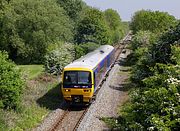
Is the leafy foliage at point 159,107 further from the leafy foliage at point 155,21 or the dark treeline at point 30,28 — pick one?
the leafy foliage at point 155,21

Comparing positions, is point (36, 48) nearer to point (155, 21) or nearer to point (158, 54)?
point (155, 21)

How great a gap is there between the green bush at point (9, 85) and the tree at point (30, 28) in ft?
103

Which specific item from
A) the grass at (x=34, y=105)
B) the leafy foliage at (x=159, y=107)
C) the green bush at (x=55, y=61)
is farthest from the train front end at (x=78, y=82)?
the green bush at (x=55, y=61)

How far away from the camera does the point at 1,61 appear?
19281 millimetres

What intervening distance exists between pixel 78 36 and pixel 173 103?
2147 inches

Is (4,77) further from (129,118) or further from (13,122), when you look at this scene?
(129,118)

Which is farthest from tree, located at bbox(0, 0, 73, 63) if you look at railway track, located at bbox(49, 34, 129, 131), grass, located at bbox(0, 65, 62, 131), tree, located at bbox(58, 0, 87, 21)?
railway track, located at bbox(49, 34, 129, 131)

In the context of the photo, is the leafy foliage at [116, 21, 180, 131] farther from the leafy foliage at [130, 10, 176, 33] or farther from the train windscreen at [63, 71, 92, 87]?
the leafy foliage at [130, 10, 176, 33]

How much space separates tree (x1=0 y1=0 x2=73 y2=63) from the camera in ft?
169

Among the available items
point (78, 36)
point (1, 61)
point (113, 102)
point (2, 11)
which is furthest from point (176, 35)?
point (78, 36)

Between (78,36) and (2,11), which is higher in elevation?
(2,11)

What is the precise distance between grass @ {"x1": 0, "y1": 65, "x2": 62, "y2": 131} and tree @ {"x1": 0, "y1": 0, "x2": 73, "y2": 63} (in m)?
21.2

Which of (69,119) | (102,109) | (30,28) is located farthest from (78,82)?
(30,28)

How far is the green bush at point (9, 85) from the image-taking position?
18.7 metres
